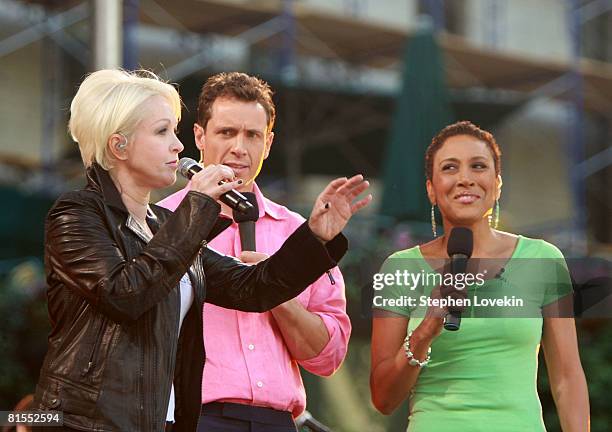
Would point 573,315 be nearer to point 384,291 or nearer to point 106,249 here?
point 384,291

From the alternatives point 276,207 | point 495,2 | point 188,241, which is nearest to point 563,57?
point 495,2

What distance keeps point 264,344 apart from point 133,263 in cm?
83

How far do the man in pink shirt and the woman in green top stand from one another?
0.16m

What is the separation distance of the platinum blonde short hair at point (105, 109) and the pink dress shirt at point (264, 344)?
0.39 meters

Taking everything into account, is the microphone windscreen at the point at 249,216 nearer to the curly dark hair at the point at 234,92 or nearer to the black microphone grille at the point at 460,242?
the curly dark hair at the point at 234,92

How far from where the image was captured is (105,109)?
270 cm

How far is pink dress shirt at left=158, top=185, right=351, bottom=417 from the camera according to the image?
10.4 feet

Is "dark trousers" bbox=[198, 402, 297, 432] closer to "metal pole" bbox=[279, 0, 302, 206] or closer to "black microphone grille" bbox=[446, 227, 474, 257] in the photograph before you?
"black microphone grille" bbox=[446, 227, 474, 257]

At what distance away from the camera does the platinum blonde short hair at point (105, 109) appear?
2697 mm

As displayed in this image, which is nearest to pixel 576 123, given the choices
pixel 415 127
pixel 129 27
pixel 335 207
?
pixel 129 27

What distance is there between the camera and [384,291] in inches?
132

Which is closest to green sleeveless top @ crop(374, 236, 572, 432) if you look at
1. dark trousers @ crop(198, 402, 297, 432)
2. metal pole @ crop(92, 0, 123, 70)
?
dark trousers @ crop(198, 402, 297, 432)

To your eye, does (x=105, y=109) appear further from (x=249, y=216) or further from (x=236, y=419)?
(x=236, y=419)

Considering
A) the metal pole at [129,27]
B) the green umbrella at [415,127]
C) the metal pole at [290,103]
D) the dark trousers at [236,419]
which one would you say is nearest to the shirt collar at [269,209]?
the green umbrella at [415,127]
